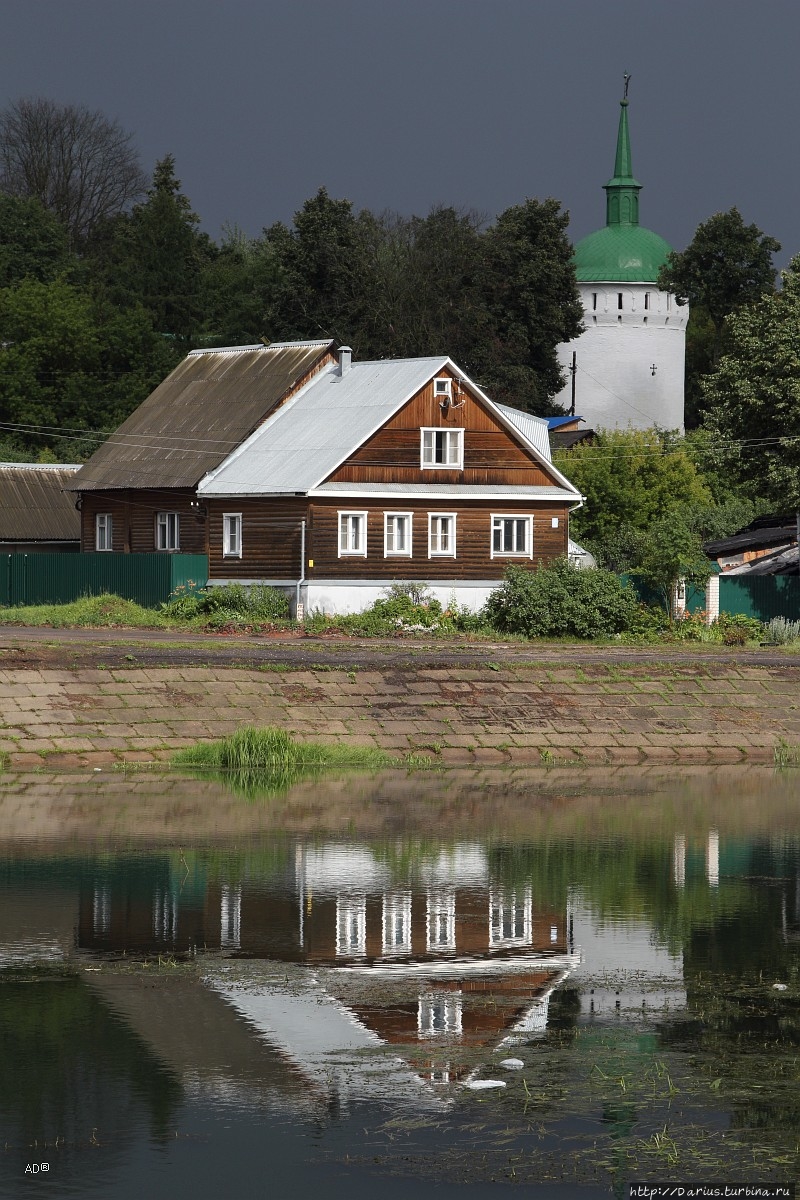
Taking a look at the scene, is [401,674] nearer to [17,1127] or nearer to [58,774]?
[58,774]

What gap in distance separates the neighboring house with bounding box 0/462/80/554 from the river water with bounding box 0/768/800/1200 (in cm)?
4017

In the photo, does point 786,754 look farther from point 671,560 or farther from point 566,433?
point 566,433

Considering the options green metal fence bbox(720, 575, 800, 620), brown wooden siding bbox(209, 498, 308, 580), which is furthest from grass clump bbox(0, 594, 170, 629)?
green metal fence bbox(720, 575, 800, 620)

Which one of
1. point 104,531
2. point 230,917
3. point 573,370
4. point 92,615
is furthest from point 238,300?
point 230,917

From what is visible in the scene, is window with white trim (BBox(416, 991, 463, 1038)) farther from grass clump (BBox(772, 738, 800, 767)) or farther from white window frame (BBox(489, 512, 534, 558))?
white window frame (BBox(489, 512, 534, 558))

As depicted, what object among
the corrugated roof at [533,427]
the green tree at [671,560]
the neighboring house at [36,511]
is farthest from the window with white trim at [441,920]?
the neighboring house at [36,511]

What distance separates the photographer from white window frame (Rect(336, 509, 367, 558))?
45344 mm

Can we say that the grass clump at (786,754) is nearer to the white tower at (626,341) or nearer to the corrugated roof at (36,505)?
the corrugated roof at (36,505)

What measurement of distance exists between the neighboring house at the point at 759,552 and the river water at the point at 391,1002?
30840 millimetres

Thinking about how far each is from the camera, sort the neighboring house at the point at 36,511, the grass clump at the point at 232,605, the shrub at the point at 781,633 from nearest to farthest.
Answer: the shrub at the point at 781,633 < the grass clump at the point at 232,605 < the neighboring house at the point at 36,511

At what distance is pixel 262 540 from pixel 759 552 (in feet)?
51.2

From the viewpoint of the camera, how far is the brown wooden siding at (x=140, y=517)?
48.8 meters

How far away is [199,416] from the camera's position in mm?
51625

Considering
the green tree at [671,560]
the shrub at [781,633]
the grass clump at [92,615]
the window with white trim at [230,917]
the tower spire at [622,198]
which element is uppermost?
the tower spire at [622,198]
